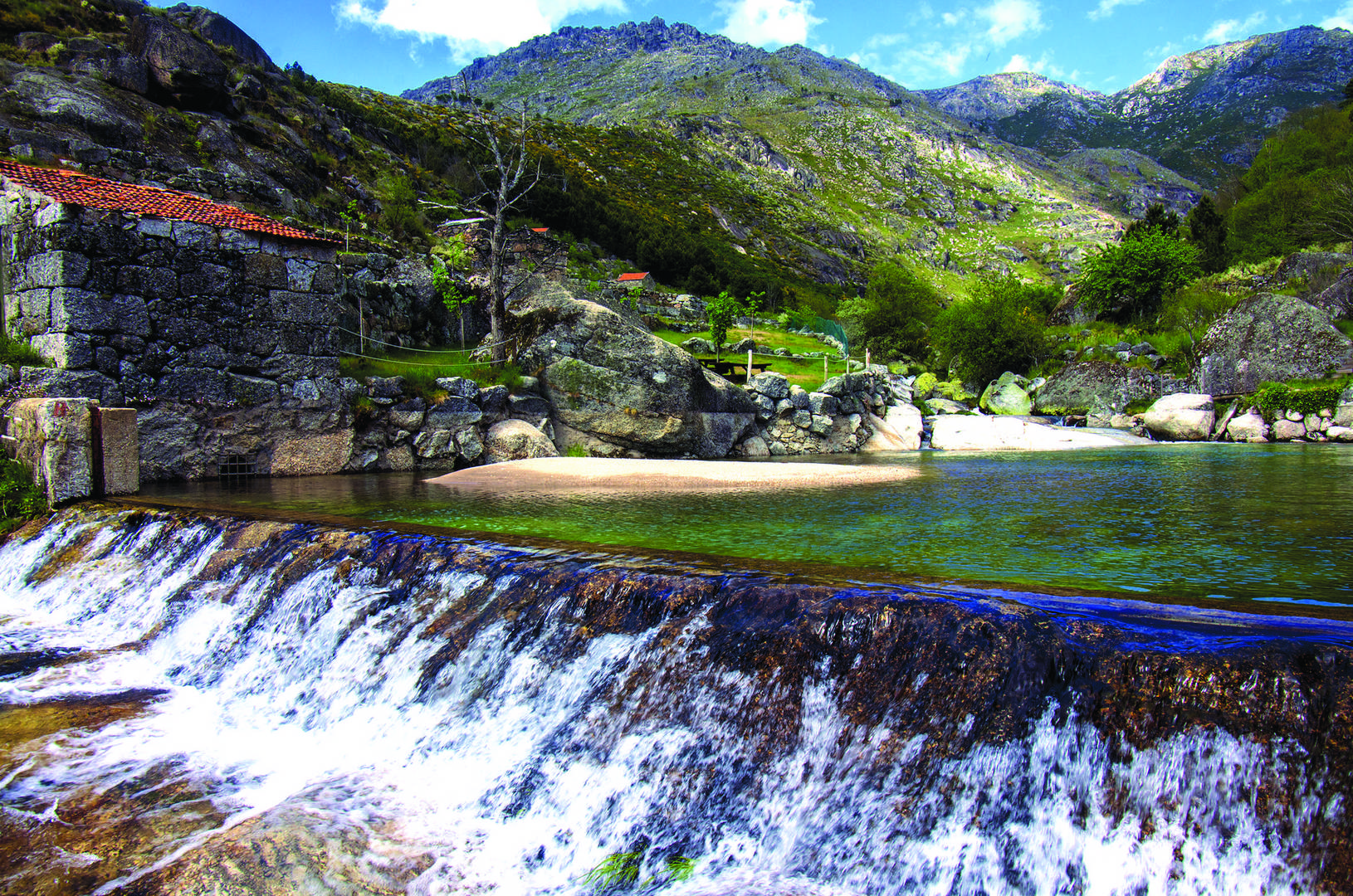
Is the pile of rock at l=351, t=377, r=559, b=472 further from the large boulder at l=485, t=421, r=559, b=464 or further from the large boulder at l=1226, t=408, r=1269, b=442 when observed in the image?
the large boulder at l=1226, t=408, r=1269, b=442

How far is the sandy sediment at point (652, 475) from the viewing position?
48.3 feet

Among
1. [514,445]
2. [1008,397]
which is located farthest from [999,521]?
[1008,397]

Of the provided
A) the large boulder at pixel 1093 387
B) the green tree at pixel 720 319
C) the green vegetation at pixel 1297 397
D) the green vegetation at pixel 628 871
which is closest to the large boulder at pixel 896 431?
the large boulder at pixel 1093 387

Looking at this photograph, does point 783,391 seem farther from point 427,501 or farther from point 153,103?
point 153,103

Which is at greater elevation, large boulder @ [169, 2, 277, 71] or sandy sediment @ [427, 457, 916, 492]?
large boulder @ [169, 2, 277, 71]

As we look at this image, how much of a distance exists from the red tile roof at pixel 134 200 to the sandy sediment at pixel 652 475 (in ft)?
26.1

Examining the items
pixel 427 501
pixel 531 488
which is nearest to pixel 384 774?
pixel 427 501

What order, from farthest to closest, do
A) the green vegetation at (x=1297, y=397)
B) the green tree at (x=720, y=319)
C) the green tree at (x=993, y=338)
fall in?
1. the green tree at (x=993, y=338)
2. the green tree at (x=720, y=319)
3. the green vegetation at (x=1297, y=397)

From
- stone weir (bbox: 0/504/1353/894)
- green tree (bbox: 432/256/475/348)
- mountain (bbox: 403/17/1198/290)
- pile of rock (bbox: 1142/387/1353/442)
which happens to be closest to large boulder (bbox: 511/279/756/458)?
green tree (bbox: 432/256/475/348)

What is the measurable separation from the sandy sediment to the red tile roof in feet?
26.1

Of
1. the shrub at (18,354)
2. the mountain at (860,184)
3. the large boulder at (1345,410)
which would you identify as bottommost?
the large boulder at (1345,410)

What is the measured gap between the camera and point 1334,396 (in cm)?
2402

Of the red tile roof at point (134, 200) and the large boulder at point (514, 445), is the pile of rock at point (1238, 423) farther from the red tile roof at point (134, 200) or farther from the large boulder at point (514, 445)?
the red tile roof at point (134, 200)

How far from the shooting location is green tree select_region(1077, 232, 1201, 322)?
131ft
